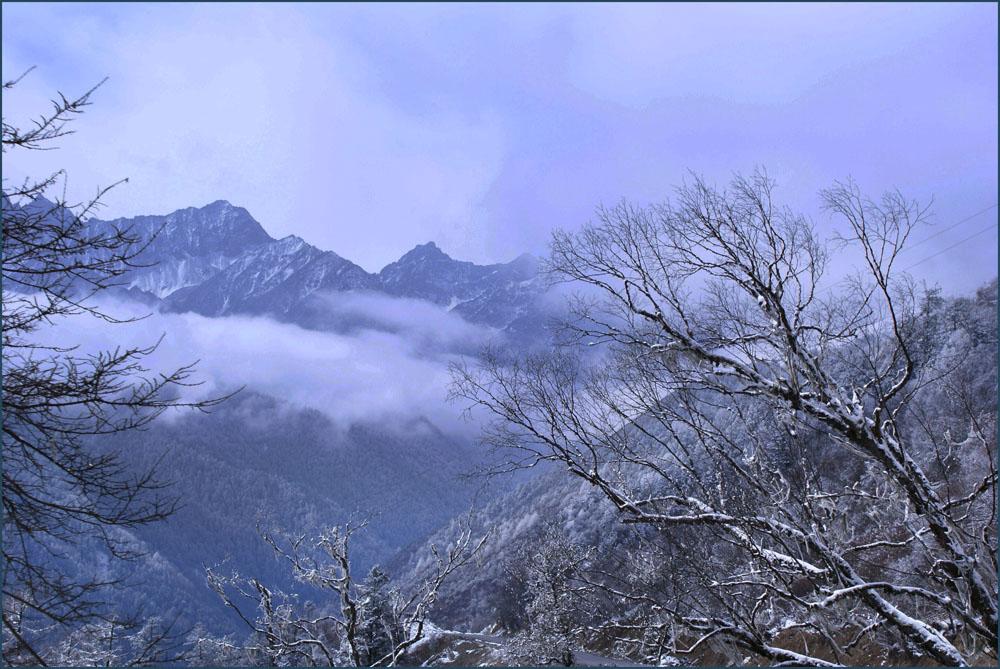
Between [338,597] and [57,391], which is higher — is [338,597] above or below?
below

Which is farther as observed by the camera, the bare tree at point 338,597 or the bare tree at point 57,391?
the bare tree at point 338,597

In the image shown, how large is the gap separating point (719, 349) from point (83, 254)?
21.3ft

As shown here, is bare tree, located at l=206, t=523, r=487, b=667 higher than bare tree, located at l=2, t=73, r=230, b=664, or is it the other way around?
bare tree, located at l=2, t=73, r=230, b=664

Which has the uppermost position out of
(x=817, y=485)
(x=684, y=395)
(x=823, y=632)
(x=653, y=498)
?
(x=684, y=395)

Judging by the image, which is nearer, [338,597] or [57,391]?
[57,391]

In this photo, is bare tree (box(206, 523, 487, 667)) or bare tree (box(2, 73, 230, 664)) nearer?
bare tree (box(2, 73, 230, 664))

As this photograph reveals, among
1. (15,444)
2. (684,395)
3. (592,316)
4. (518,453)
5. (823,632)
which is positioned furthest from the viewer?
(518,453)

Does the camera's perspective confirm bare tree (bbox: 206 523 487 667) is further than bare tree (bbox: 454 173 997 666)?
Yes

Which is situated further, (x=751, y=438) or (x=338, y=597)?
(x=338, y=597)

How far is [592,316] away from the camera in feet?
24.3

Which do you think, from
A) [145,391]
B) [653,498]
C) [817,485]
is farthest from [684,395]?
[145,391]

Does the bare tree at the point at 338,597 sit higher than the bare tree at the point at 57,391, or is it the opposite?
the bare tree at the point at 57,391

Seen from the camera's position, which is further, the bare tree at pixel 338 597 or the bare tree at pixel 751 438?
the bare tree at pixel 338 597

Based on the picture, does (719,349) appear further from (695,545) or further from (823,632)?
(823,632)
